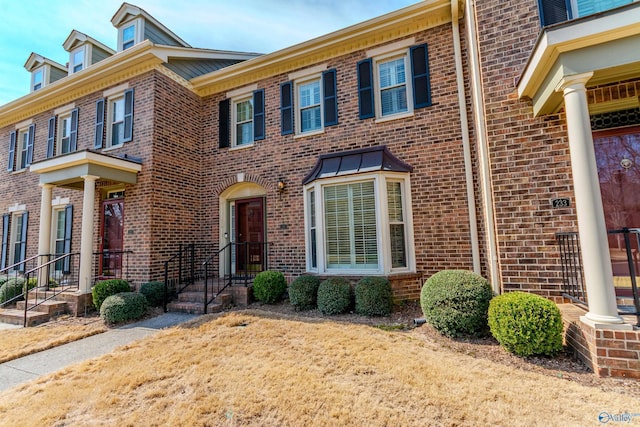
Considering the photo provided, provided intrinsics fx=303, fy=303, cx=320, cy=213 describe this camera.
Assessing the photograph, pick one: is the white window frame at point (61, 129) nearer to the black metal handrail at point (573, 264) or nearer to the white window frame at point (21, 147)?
the white window frame at point (21, 147)

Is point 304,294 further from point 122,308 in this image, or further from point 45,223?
point 45,223

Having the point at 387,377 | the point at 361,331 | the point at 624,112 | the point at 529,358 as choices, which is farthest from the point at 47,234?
the point at 624,112

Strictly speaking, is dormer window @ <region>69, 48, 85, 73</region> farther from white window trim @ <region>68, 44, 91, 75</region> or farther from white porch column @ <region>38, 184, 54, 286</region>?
white porch column @ <region>38, 184, 54, 286</region>

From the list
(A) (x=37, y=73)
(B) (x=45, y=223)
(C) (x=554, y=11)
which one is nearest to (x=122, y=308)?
(B) (x=45, y=223)

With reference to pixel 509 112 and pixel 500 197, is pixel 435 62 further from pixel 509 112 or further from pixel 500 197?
pixel 500 197

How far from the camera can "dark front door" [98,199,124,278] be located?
808cm

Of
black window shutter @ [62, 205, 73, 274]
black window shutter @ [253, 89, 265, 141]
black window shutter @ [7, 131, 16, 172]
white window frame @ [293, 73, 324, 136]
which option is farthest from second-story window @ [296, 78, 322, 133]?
black window shutter @ [7, 131, 16, 172]

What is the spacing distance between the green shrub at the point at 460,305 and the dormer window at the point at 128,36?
11.1 m

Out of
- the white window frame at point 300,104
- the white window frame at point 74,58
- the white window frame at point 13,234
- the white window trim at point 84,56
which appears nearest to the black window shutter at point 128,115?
the white window trim at point 84,56

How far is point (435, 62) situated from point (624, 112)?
3.34 meters

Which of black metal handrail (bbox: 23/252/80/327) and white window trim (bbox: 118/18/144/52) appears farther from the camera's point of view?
white window trim (bbox: 118/18/144/52)

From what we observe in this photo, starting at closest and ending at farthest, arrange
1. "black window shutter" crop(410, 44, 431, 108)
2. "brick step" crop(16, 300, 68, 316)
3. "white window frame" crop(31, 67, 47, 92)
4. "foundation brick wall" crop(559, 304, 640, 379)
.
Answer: "foundation brick wall" crop(559, 304, 640, 379), "black window shutter" crop(410, 44, 431, 108), "brick step" crop(16, 300, 68, 316), "white window frame" crop(31, 67, 47, 92)

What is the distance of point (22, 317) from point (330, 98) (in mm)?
8261

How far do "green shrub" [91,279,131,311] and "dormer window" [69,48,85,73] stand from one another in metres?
7.97
